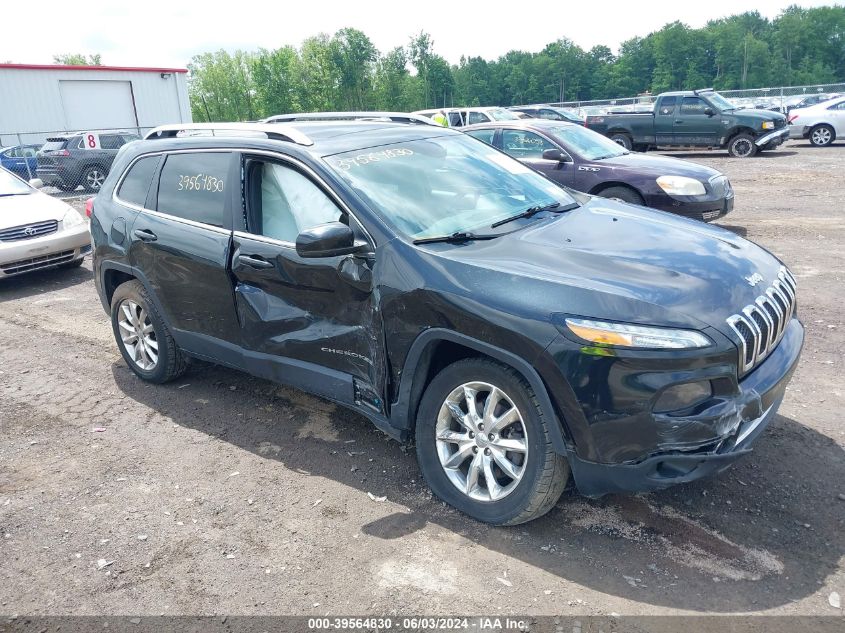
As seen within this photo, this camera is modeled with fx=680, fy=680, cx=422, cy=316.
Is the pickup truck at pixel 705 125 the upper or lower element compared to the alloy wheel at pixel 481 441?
upper

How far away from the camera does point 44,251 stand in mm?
8625

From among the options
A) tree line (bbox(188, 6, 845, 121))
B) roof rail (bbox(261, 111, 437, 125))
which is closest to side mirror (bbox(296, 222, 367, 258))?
roof rail (bbox(261, 111, 437, 125))

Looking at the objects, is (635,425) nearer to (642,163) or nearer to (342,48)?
(642,163)

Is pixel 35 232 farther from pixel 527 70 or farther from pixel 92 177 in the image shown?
pixel 527 70

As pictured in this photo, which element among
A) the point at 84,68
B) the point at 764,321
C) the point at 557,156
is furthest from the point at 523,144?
the point at 84,68

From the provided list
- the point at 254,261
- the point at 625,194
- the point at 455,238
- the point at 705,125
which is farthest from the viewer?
the point at 705,125

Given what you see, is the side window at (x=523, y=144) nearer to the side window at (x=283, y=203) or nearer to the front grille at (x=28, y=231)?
the side window at (x=283, y=203)

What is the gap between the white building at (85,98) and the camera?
93.8 ft

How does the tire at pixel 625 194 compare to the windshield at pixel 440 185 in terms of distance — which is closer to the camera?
the windshield at pixel 440 185

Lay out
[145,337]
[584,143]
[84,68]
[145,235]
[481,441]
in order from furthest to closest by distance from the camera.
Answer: [84,68] → [584,143] → [145,337] → [145,235] → [481,441]

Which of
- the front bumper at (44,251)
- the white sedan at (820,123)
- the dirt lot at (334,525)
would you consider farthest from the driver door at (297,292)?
the white sedan at (820,123)

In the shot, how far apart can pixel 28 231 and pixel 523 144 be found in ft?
21.9

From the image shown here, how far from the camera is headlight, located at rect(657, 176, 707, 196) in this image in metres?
8.45

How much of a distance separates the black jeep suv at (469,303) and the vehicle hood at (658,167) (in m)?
4.65
